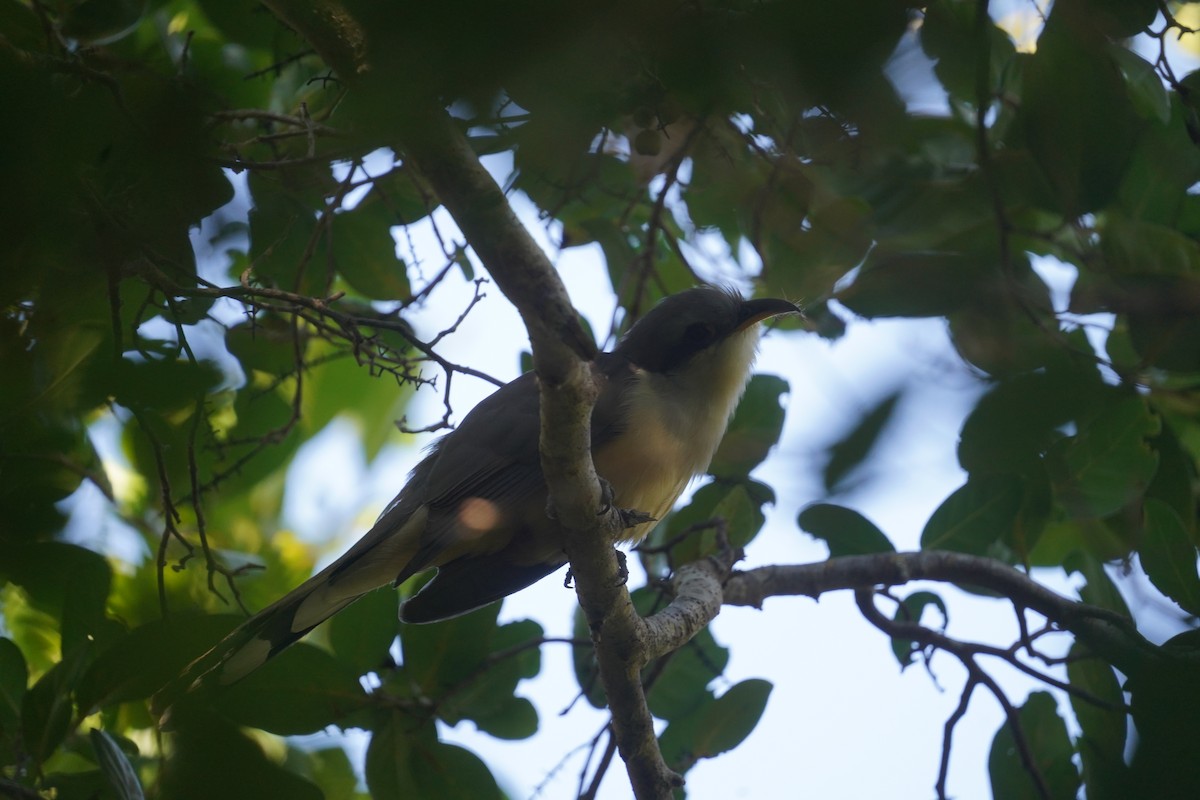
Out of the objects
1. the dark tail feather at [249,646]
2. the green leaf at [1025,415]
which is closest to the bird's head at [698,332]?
the dark tail feather at [249,646]

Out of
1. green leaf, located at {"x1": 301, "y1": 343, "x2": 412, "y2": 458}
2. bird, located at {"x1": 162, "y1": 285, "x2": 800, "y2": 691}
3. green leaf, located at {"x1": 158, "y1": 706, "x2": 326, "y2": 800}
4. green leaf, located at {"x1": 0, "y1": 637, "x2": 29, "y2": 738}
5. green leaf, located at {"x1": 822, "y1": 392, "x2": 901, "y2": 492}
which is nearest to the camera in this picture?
green leaf, located at {"x1": 822, "y1": 392, "x2": 901, "y2": 492}

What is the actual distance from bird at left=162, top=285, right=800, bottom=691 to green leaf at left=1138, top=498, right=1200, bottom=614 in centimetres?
165

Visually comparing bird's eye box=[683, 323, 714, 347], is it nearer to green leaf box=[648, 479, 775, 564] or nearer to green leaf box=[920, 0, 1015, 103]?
green leaf box=[648, 479, 775, 564]

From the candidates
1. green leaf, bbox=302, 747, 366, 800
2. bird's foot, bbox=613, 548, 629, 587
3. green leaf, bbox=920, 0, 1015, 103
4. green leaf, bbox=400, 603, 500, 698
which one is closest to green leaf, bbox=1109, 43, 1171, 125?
green leaf, bbox=920, 0, 1015, 103

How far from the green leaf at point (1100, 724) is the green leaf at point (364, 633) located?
2.47 m

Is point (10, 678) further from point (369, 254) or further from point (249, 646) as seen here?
point (369, 254)

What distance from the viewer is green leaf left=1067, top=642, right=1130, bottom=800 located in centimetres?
119

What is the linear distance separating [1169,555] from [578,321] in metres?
1.71

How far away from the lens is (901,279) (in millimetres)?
1196

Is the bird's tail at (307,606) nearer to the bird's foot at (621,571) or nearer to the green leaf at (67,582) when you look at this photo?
the green leaf at (67,582)

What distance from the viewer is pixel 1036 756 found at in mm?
3709

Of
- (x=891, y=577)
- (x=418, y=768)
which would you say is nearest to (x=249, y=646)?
(x=418, y=768)

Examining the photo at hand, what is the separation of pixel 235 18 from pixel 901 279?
59.9 inches

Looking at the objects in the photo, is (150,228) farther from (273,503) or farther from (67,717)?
(273,503)
